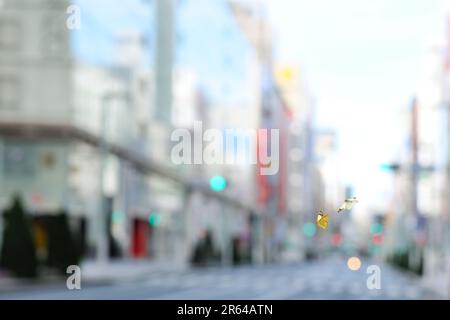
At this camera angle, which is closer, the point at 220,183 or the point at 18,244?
the point at 220,183

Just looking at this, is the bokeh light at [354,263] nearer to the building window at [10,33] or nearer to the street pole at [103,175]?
the street pole at [103,175]

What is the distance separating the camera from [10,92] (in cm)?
6569

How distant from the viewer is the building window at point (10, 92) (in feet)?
A: 212

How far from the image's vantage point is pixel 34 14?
2480 inches

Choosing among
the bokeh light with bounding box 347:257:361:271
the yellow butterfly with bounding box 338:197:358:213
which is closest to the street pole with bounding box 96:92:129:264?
the bokeh light with bounding box 347:257:361:271

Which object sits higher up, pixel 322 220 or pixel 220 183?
pixel 220 183

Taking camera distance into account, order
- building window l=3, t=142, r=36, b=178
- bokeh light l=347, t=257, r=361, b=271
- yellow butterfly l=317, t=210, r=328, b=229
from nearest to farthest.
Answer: yellow butterfly l=317, t=210, r=328, b=229
bokeh light l=347, t=257, r=361, b=271
building window l=3, t=142, r=36, b=178

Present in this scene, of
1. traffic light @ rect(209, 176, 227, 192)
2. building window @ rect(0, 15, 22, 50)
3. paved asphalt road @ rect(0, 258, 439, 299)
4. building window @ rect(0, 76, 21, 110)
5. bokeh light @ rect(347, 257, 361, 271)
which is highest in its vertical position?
building window @ rect(0, 15, 22, 50)

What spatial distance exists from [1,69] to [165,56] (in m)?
33.1

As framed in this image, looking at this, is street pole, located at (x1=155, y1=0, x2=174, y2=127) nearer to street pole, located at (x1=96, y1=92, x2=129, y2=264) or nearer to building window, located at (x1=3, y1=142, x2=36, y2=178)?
street pole, located at (x1=96, y1=92, x2=129, y2=264)

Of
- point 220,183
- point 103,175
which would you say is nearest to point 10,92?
point 103,175

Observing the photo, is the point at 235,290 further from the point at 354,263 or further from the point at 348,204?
the point at 348,204

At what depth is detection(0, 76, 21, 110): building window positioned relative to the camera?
2539 inches

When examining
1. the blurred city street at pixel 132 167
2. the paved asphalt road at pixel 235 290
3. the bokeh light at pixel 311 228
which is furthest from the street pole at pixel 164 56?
the bokeh light at pixel 311 228
